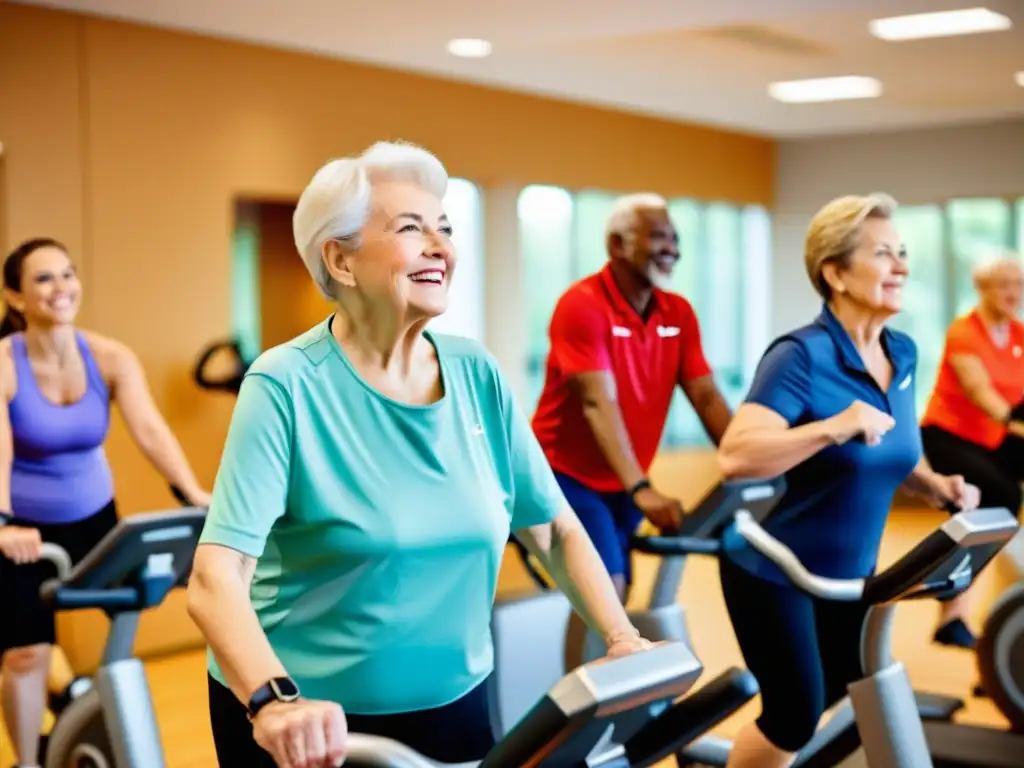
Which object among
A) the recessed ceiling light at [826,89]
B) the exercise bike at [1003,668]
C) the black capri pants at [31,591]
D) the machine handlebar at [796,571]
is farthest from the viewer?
the recessed ceiling light at [826,89]

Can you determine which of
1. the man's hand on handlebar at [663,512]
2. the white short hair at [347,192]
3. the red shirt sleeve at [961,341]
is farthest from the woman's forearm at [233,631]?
the red shirt sleeve at [961,341]

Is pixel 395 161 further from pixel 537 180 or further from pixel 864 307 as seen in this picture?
pixel 537 180

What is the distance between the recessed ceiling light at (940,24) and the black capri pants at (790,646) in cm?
362

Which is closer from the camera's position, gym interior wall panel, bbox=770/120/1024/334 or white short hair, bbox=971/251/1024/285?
white short hair, bbox=971/251/1024/285

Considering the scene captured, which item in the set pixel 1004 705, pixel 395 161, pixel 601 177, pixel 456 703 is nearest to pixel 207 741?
pixel 1004 705

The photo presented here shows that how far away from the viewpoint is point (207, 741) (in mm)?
4270

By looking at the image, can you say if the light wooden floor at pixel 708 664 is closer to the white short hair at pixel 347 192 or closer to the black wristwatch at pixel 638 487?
the black wristwatch at pixel 638 487

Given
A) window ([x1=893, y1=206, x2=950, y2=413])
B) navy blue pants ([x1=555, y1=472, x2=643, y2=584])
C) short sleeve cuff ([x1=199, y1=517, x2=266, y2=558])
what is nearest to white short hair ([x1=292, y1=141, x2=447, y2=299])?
short sleeve cuff ([x1=199, y1=517, x2=266, y2=558])

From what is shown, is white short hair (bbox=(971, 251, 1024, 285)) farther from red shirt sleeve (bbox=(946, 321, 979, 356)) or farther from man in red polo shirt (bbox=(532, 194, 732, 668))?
man in red polo shirt (bbox=(532, 194, 732, 668))

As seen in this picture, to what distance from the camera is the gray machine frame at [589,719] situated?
1228mm

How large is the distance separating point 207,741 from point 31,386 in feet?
4.49

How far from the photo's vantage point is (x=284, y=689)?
142 centimetres

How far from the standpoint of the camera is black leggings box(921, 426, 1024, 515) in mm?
5055

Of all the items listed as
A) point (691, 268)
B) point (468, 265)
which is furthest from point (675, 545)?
point (691, 268)
